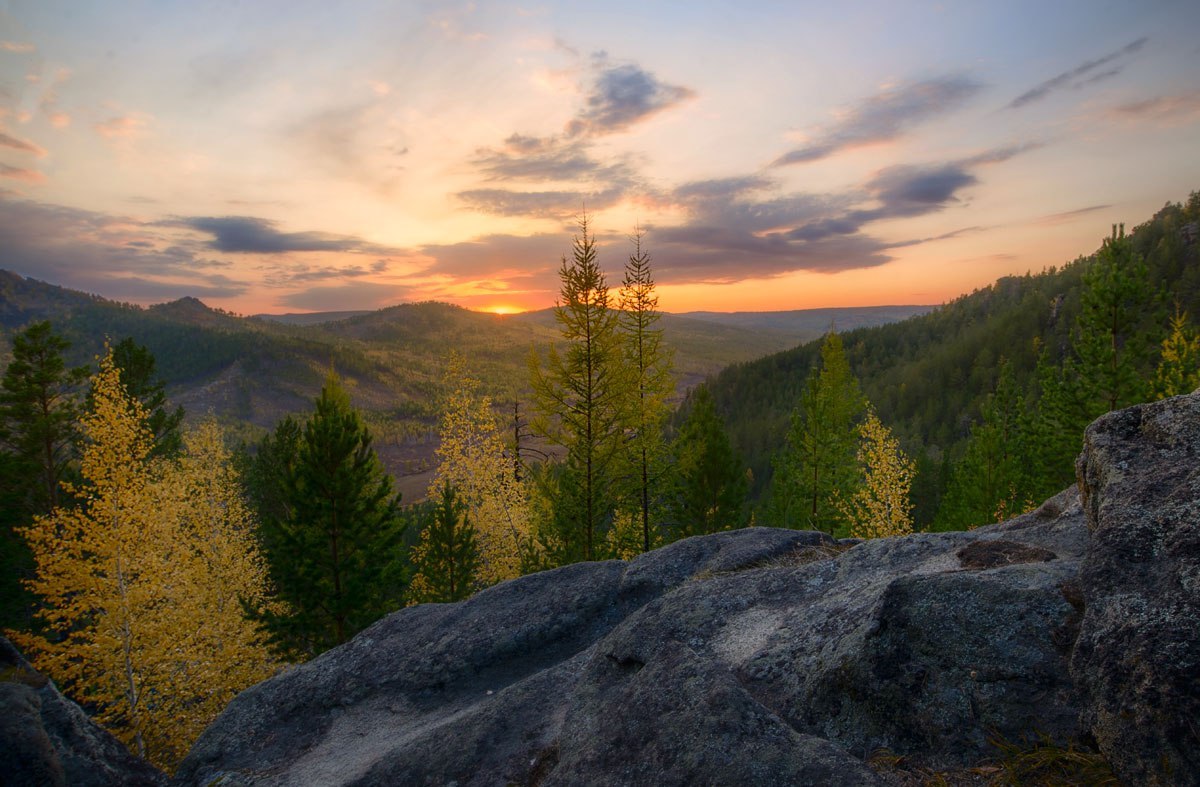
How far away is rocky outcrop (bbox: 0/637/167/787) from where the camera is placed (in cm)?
634

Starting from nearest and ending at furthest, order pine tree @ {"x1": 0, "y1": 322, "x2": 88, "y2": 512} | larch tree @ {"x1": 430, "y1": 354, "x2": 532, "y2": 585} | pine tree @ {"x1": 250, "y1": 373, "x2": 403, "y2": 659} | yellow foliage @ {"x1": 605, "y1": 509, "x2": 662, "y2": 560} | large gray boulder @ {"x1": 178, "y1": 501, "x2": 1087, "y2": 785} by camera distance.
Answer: large gray boulder @ {"x1": 178, "y1": 501, "x2": 1087, "y2": 785} < pine tree @ {"x1": 250, "y1": 373, "x2": 403, "y2": 659} < yellow foliage @ {"x1": 605, "y1": 509, "x2": 662, "y2": 560} < pine tree @ {"x1": 0, "y1": 322, "x2": 88, "y2": 512} < larch tree @ {"x1": 430, "y1": 354, "x2": 532, "y2": 585}

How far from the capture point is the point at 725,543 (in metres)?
11.7

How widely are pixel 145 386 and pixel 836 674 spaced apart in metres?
44.6

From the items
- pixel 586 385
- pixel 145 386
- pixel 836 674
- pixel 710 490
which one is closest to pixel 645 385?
pixel 586 385

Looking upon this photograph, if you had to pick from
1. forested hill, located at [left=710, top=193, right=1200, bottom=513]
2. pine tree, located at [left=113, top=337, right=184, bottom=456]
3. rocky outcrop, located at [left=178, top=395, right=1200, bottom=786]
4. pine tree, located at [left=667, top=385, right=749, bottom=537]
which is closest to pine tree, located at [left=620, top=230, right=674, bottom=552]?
pine tree, located at [left=667, top=385, right=749, bottom=537]

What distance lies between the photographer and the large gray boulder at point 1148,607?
12.3ft

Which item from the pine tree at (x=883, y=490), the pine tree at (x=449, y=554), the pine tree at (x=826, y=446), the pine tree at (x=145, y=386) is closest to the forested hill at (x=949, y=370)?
the pine tree at (x=826, y=446)

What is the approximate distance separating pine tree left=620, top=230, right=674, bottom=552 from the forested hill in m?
77.5

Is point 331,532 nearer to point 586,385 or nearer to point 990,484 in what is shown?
point 586,385

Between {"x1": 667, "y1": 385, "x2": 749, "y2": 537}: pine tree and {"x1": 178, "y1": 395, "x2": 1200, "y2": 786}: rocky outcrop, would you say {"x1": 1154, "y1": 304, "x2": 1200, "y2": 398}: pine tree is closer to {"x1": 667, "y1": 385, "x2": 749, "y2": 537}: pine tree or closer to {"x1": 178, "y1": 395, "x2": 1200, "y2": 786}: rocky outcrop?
{"x1": 667, "y1": 385, "x2": 749, "y2": 537}: pine tree

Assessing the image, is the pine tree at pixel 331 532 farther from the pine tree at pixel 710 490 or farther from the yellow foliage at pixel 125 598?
the pine tree at pixel 710 490

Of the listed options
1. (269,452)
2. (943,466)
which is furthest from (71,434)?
(943,466)

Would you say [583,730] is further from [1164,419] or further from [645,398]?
[645,398]

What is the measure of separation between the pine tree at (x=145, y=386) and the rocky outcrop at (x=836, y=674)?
33553 millimetres
